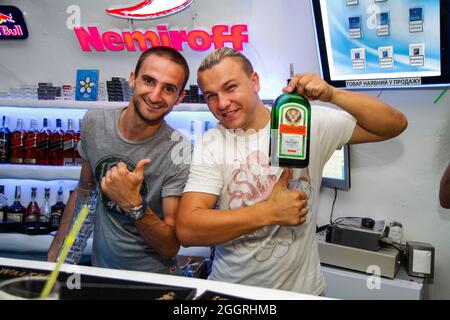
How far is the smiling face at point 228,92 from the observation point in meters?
1.27

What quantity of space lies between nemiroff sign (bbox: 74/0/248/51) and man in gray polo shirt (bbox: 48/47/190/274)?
173 cm

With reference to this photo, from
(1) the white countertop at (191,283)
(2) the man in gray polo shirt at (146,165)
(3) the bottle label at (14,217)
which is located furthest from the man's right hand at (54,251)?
(3) the bottle label at (14,217)

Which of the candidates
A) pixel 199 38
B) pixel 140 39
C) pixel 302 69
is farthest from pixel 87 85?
pixel 302 69

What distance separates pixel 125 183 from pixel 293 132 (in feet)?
1.75

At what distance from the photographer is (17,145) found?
3312 millimetres

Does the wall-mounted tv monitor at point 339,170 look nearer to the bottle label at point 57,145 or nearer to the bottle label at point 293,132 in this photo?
the bottle label at point 293,132

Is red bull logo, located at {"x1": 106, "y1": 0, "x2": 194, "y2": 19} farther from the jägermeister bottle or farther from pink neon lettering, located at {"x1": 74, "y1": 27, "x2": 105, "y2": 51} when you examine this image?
the jägermeister bottle

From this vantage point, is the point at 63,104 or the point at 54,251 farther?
the point at 63,104

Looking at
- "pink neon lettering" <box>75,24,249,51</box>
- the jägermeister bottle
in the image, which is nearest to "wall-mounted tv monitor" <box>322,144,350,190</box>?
"pink neon lettering" <box>75,24,249,51</box>

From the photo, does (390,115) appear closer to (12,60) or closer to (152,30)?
(152,30)

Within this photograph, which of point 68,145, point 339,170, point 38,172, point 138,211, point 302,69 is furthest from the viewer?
point 68,145

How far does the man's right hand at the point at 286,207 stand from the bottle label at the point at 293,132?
112mm

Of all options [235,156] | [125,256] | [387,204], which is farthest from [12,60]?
[387,204]

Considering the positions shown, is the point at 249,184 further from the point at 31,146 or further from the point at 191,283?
the point at 31,146
